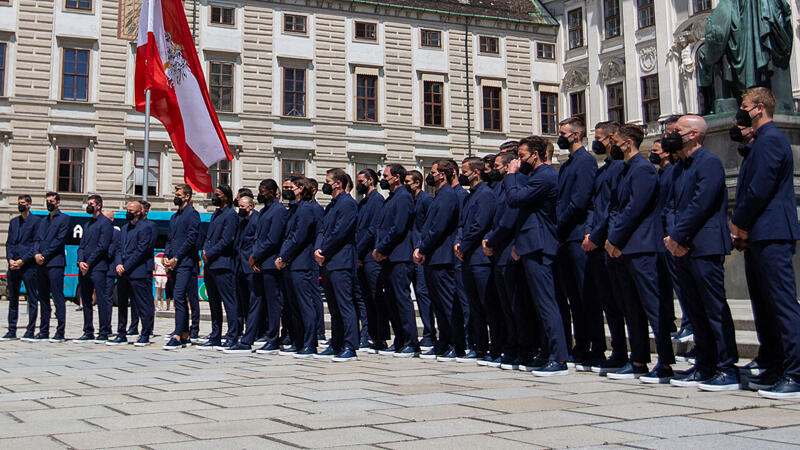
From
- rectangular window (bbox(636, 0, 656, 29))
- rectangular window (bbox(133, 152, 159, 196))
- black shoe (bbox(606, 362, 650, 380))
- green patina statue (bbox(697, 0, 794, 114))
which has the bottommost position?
black shoe (bbox(606, 362, 650, 380))

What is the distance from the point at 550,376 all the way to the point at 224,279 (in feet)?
16.3

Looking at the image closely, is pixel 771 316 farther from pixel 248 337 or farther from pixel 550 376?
pixel 248 337

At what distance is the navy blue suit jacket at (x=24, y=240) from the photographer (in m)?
12.1

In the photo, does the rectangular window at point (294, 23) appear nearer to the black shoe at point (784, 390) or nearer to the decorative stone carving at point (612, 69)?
the decorative stone carving at point (612, 69)

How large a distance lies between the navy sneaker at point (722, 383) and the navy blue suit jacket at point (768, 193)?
983mm

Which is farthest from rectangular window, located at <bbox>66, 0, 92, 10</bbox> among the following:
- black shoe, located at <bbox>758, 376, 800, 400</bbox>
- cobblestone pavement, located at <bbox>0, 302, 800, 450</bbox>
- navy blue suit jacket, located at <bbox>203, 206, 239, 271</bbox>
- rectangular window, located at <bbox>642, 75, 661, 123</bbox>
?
black shoe, located at <bbox>758, 376, 800, 400</bbox>

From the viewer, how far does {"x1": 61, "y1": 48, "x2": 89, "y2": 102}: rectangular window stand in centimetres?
3475

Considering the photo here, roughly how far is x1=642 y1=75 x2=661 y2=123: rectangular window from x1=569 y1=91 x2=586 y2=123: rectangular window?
169 inches

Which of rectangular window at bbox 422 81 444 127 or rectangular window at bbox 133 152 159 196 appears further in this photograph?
rectangular window at bbox 422 81 444 127

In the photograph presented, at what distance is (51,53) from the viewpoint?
34.4 metres

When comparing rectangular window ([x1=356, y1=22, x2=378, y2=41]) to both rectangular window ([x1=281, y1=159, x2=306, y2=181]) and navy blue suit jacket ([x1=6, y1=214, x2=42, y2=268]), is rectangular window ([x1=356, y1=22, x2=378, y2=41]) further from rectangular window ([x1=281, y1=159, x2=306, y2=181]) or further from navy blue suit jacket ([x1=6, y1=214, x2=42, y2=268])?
navy blue suit jacket ([x1=6, y1=214, x2=42, y2=268])

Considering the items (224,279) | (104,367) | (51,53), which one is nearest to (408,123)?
(51,53)

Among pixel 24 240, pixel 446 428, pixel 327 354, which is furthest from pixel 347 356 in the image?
pixel 24 240

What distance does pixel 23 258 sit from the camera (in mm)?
12125
